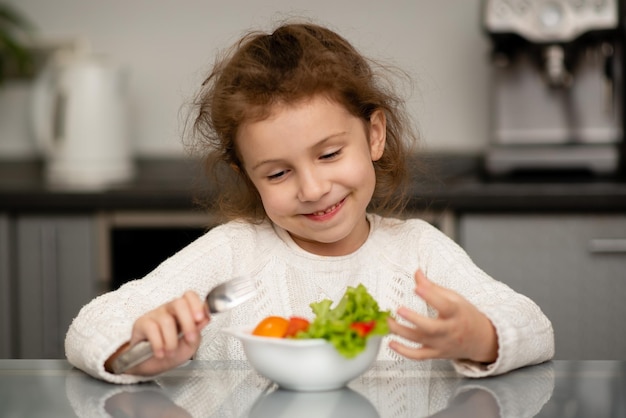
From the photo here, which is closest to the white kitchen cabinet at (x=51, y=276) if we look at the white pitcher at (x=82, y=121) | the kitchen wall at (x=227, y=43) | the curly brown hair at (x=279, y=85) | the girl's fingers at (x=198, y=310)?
the white pitcher at (x=82, y=121)

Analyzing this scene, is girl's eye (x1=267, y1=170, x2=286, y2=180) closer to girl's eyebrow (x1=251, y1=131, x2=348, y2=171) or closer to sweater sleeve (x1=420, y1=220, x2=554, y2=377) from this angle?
girl's eyebrow (x1=251, y1=131, x2=348, y2=171)

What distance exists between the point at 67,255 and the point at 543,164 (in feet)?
3.99

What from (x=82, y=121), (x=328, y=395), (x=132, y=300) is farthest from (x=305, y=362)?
(x=82, y=121)

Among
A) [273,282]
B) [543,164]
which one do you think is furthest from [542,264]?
[273,282]

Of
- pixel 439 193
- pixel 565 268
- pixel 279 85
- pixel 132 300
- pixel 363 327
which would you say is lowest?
pixel 565 268

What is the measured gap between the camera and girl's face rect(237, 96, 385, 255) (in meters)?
1.29

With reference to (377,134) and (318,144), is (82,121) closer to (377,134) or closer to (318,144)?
(377,134)

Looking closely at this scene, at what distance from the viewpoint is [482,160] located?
2736 mm

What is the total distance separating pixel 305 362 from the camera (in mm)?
930

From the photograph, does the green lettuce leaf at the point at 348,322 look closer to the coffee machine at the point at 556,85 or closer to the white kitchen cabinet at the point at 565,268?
the white kitchen cabinet at the point at 565,268

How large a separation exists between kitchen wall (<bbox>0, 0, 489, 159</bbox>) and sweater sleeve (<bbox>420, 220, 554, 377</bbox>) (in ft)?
4.36

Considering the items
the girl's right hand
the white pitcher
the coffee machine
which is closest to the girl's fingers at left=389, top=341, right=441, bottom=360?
the girl's right hand

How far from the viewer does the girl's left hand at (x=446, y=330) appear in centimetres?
94

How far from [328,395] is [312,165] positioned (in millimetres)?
429
